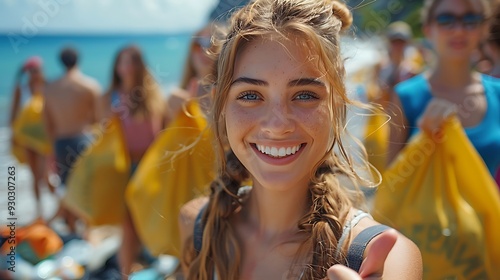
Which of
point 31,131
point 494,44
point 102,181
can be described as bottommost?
point 102,181

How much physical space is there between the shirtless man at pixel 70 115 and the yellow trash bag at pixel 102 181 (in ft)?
5.41

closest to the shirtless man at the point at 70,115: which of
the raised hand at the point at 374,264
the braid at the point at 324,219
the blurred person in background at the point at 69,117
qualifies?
the blurred person in background at the point at 69,117

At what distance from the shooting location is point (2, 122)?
43.8 ft

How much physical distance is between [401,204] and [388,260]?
1.01 m

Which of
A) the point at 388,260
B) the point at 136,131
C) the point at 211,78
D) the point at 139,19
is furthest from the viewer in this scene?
the point at 136,131

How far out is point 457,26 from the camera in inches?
99.0

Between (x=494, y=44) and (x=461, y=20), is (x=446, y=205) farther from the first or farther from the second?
(x=494, y=44)

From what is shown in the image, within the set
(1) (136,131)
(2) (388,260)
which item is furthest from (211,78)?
(1) (136,131)

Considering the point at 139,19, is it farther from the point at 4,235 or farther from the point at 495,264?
the point at 495,264

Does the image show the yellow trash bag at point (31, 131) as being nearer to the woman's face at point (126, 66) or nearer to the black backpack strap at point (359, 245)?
the woman's face at point (126, 66)

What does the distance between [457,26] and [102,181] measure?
85.4 inches

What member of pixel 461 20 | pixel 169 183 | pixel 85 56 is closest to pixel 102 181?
pixel 169 183

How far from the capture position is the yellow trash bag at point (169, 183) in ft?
8.50

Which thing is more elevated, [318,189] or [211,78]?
[211,78]
